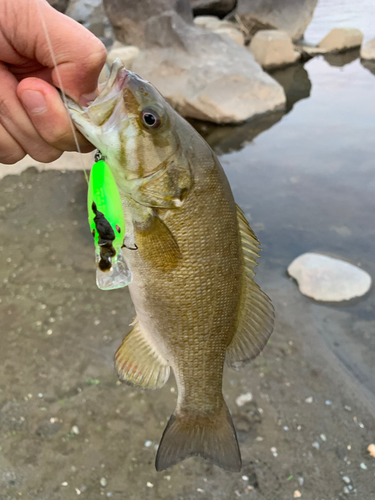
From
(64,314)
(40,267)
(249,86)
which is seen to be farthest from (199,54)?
(64,314)

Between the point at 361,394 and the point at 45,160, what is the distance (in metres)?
3.17

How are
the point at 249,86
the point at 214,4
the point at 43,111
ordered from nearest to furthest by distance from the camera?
1. the point at 43,111
2. the point at 249,86
3. the point at 214,4

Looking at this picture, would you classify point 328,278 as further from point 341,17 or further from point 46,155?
point 341,17

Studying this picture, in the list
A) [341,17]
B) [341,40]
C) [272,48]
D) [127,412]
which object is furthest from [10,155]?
[341,17]

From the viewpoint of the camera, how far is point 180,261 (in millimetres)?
1354

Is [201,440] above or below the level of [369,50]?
above

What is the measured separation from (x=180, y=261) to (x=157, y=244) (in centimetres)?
11

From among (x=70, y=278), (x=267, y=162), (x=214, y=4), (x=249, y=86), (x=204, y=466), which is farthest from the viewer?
(x=214, y=4)

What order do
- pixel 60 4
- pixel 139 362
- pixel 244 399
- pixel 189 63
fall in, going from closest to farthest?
pixel 139 362
pixel 244 399
pixel 189 63
pixel 60 4

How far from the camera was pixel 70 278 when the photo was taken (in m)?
4.44

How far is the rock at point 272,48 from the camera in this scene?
1277 centimetres

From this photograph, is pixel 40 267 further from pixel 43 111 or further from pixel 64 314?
pixel 43 111

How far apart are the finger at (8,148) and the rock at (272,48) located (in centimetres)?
1329

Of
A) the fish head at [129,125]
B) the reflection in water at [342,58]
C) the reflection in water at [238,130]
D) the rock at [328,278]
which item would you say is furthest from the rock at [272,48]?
the fish head at [129,125]
